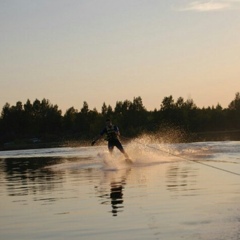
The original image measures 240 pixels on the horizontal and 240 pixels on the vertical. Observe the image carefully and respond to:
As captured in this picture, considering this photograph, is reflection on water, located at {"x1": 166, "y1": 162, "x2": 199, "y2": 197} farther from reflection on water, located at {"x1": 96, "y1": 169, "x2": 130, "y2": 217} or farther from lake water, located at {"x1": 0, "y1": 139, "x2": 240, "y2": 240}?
reflection on water, located at {"x1": 96, "y1": 169, "x2": 130, "y2": 217}

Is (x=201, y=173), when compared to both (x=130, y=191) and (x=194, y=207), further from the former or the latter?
(x=194, y=207)

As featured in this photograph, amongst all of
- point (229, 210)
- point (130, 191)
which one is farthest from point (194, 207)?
point (130, 191)

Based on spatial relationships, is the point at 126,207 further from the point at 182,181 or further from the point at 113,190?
the point at 182,181

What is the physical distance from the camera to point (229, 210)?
1023cm

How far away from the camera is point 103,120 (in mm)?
156375

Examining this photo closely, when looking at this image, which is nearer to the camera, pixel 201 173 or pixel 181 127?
pixel 201 173

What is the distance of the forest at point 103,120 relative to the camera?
151 metres

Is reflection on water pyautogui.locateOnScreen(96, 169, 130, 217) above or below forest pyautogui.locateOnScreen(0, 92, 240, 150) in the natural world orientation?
below

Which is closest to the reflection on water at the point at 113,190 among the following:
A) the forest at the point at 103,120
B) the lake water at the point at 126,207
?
the lake water at the point at 126,207

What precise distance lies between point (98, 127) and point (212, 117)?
34452mm

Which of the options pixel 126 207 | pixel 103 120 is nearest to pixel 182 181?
pixel 126 207

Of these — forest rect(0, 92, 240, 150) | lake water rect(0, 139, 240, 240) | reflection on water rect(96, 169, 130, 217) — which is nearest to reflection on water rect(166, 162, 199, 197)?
lake water rect(0, 139, 240, 240)

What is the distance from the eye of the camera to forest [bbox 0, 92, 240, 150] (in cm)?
15100

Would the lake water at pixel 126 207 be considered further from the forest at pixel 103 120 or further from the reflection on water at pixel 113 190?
the forest at pixel 103 120
